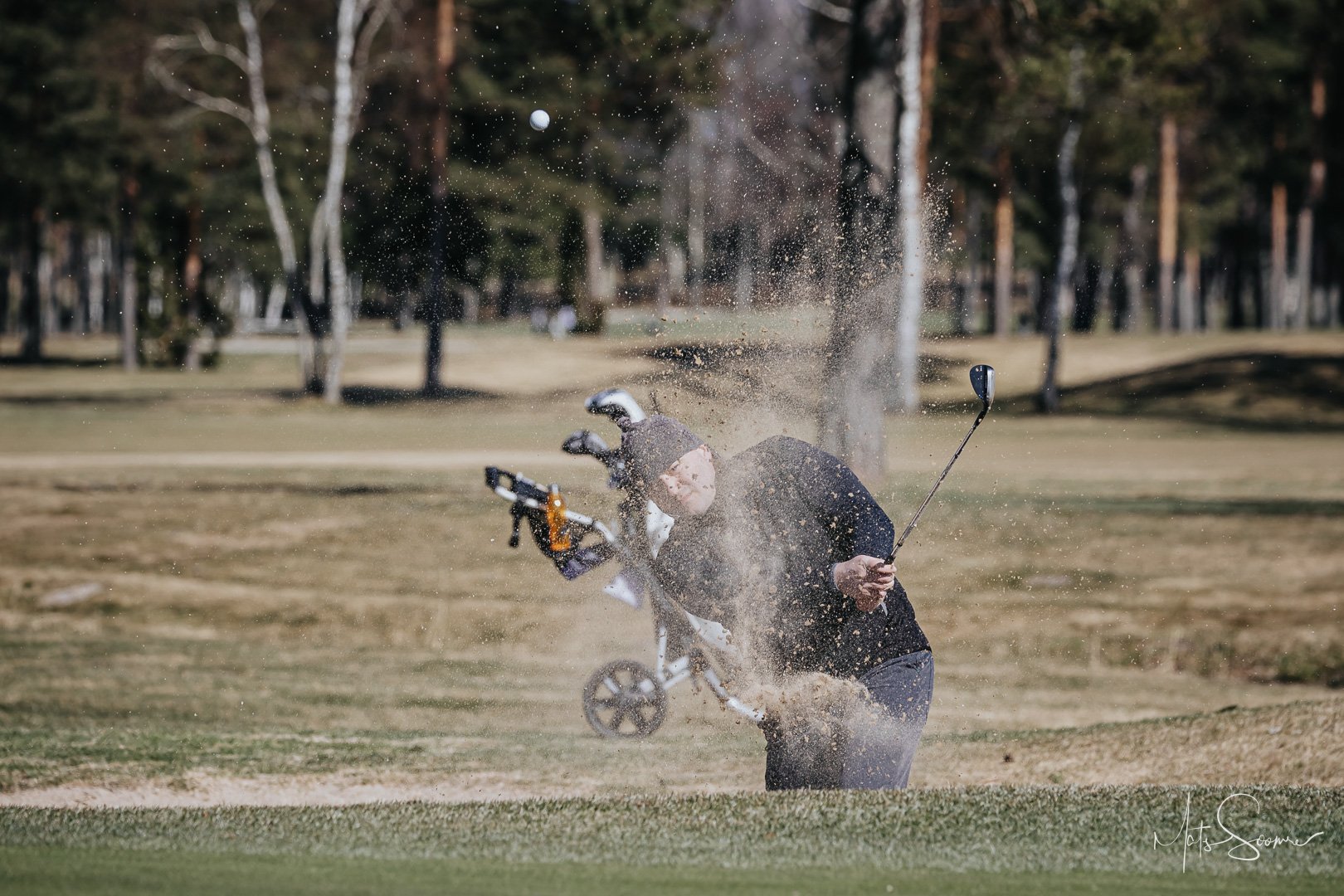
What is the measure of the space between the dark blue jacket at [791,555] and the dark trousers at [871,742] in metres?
0.10

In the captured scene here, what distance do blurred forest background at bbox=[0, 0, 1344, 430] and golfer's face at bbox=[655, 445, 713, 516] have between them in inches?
143

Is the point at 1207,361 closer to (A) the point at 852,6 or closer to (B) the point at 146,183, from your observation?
(A) the point at 852,6

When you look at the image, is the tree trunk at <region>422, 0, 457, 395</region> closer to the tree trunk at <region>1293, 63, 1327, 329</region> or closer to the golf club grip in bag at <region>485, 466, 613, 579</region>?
the golf club grip in bag at <region>485, 466, 613, 579</region>

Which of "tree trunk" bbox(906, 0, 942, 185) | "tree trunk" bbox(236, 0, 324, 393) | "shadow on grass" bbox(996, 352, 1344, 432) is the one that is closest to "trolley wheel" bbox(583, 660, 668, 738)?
"tree trunk" bbox(906, 0, 942, 185)

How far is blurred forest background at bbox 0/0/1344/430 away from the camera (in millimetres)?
20469

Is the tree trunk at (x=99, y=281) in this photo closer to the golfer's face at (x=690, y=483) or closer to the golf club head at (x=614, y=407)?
the golf club head at (x=614, y=407)

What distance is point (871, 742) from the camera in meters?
6.49

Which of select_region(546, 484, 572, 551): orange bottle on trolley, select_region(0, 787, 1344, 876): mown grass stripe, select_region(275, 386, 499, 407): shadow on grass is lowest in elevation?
select_region(0, 787, 1344, 876): mown grass stripe

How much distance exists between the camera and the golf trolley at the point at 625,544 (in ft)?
24.9

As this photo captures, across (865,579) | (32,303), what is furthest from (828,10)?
(32,303)

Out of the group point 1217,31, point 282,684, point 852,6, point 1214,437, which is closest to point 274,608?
point 282,684

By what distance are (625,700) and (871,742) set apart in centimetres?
353

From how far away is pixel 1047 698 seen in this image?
12086mm
